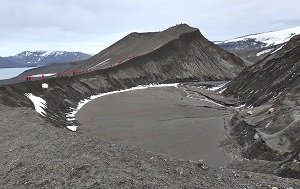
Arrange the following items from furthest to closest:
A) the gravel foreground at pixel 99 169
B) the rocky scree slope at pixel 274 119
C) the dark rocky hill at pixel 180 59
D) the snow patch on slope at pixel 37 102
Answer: the dark rocky hill at pixel 180 59
the snow patch on slope at pixel 37 102
the rocky scree slope at pixel 274 119
the gravel foreground at pixel 99 169

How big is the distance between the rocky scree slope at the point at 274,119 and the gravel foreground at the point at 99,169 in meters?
3.01

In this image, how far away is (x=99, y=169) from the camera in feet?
30.1

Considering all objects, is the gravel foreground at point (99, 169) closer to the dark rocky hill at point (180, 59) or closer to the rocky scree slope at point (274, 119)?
the rocky scree slope at point (274, 119)

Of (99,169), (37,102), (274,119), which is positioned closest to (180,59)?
(37,102)

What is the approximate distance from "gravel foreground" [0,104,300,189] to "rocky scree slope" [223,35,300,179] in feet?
9.89

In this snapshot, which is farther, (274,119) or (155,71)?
(155,71)

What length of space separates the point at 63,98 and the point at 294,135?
22130 millimetres

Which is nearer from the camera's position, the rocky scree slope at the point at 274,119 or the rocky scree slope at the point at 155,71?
the rocky scree slope at the point at 274,119

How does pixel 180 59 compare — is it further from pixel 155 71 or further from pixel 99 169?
pixel 99 169

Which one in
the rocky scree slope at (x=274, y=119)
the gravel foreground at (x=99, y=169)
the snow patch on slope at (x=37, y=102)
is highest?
the snow patch on slope at (x=37, y=102)

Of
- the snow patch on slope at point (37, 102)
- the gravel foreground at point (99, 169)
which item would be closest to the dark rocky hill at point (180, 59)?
the snow patch on slope at point (37, 102)

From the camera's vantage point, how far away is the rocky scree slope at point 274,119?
13.0 m

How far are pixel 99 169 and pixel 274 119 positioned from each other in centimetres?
1098

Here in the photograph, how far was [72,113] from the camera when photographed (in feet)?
87.5
